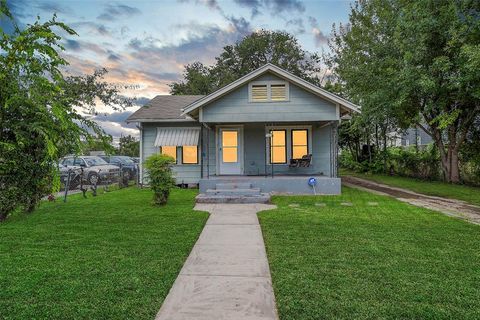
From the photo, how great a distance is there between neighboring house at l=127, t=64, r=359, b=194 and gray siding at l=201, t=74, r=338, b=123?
0.03 meters

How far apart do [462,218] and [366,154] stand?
753 inches

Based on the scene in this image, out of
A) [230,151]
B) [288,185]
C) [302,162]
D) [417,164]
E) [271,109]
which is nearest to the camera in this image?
[288,185]

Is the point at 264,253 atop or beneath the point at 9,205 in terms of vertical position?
beneath

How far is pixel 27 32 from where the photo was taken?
3.94 meters

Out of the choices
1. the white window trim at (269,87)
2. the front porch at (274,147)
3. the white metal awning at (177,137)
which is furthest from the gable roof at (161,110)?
the white window trim at (269,87)

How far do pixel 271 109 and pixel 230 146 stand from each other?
9.34ft

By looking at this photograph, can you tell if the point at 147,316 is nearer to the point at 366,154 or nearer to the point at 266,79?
the point at 266,79

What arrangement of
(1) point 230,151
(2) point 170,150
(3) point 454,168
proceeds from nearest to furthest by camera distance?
(1) point 230,151, (2) point 170,150, (3) point 454,168

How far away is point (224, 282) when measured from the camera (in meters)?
3.92

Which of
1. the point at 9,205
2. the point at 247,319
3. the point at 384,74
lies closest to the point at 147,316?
the point at 247,319

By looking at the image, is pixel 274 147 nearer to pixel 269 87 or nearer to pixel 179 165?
pixel 269 87

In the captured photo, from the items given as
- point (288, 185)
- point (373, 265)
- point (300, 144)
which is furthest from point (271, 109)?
point (373, 265)

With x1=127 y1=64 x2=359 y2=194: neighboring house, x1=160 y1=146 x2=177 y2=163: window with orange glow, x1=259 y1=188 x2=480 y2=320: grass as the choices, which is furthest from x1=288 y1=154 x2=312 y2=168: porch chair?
x1=160 y1=146 x2=177 y2=163: window with orange glow

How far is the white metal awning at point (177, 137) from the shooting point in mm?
14688
